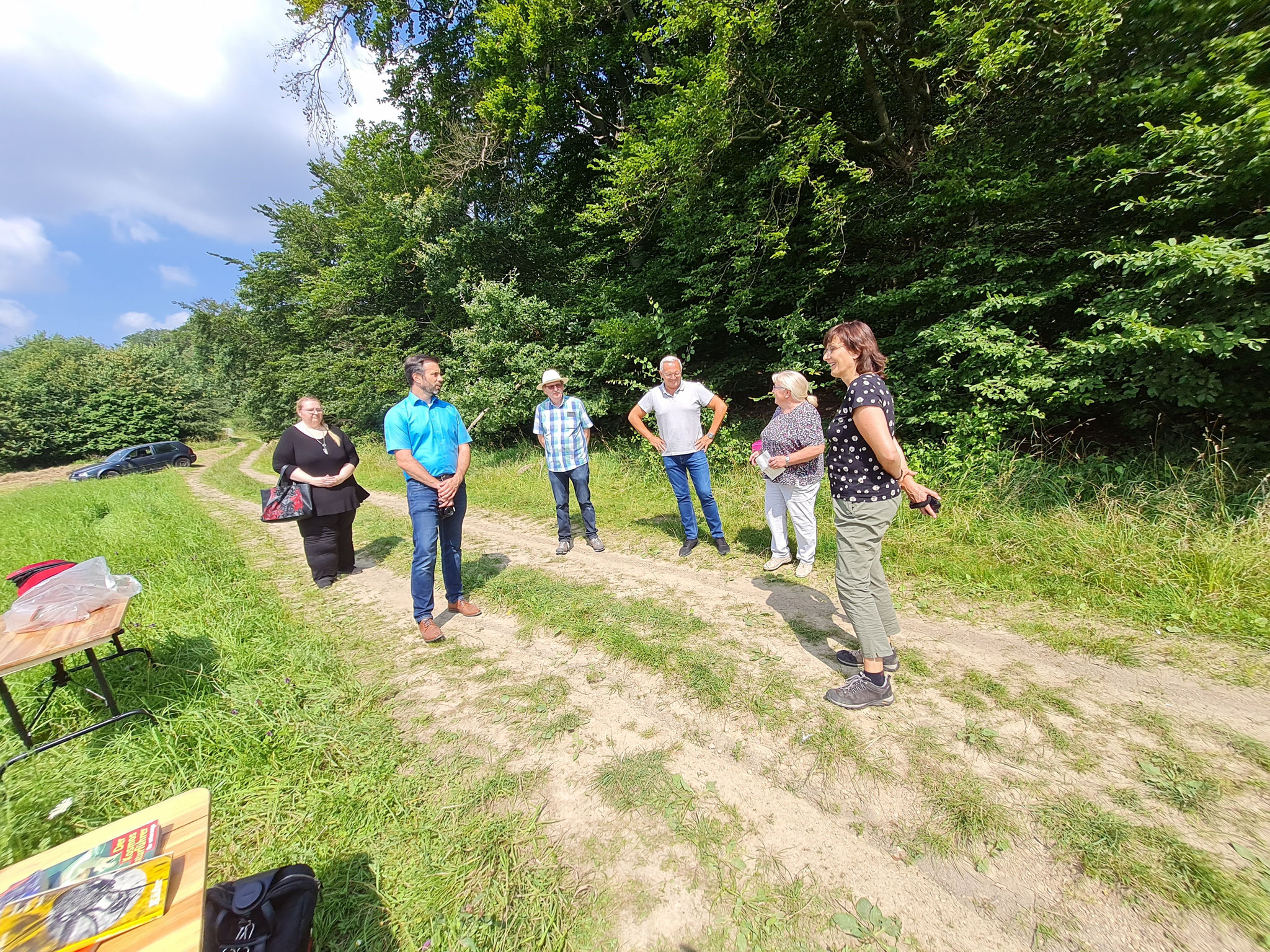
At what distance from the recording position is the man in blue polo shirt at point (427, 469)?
12.3 feet

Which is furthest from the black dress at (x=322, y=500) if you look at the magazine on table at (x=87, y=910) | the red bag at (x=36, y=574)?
the magazine on table at (x=87, y=910)

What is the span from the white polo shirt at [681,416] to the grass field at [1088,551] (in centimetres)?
121

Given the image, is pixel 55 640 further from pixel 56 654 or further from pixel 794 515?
pixel 794 515

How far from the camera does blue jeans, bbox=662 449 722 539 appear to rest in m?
5.05

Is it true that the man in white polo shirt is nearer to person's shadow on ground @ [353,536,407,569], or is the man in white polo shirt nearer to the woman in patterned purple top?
the woman in patterned purple top

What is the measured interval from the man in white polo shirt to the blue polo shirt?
6.75ft

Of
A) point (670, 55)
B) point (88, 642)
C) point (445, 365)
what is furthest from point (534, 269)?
point (88, 642)

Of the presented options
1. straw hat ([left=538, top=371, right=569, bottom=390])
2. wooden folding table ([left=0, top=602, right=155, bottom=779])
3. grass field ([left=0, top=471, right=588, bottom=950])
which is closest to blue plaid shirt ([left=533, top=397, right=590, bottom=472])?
straw hat ([left=538, top=371, right=569, bottom=390])

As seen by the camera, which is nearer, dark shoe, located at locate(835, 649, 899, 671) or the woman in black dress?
dark shoe, located at locate(835, 649, 899, 671)

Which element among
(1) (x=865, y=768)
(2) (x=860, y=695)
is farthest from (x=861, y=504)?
(1) (x=865, y=768)

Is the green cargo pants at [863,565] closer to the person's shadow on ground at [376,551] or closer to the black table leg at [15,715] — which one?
the black table leg at [15,715]

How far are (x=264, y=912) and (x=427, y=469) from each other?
2.81m

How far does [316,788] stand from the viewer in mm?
2293

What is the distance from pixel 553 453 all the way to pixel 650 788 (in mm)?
3945
